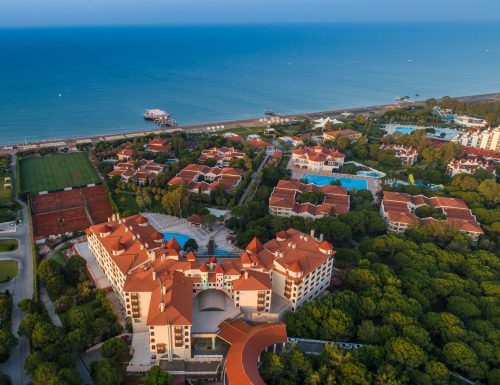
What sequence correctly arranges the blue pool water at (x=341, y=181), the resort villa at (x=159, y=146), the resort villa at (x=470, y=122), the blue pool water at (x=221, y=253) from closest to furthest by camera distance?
the blue pool water at (x=221, y=253) → the blue pool water at (x=341, y=181) → the resort villa at (x=159, y=146) → the resort villa at (x=470, y=122)

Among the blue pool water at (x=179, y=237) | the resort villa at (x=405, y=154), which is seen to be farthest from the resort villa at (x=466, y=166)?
the blue pool water at (x=179, y=237)

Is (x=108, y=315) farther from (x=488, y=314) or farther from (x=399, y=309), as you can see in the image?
(x=488, y=314)

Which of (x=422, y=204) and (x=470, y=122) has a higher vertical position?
(x=470, y=122)

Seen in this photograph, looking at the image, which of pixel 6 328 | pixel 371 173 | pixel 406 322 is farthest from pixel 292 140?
pixel 6 328

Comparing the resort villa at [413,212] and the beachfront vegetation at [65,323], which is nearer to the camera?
the beachfront vegetation at [65,323]

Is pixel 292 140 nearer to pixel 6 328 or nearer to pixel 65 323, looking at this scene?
pixel 65 323

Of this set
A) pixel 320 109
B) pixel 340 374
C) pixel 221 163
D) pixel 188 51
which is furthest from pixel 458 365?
pixel 188 51

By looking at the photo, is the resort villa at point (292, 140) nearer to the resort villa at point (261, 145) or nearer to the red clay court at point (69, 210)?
the resort villa at point (261, 145)
